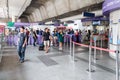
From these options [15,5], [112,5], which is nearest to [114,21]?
[112,5]

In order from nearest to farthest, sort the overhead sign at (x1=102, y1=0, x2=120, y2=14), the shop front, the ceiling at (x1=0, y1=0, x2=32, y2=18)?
the overhead sign at (x1=102, y1=0, x2=120, y2=14) → the shop front → the ceiling at (x1=0, y1=0, x2=32, y2=18)

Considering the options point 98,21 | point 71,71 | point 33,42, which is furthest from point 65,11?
point 71,71

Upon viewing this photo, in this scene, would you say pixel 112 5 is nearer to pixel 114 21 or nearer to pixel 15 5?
pixel 114 21

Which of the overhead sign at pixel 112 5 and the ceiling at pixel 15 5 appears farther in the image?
the ceiling at pixel 15 5

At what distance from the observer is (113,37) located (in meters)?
7.23

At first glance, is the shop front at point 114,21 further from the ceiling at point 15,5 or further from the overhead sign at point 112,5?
the ceiling at point 15,5

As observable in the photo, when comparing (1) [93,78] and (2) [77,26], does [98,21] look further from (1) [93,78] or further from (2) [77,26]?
(1) [93,78]

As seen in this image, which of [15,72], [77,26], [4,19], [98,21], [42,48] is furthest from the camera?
[4,19]

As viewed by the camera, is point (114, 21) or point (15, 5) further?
point (15, 5)

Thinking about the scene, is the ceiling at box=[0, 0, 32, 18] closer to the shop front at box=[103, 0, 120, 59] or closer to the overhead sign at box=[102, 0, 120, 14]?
the overhead sign at box=[102, 0, 120, 14]

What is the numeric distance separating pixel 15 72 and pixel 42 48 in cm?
522

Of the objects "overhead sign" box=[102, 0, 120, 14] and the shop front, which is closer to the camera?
"overhead sign" box=[102, 0, 120, 14]

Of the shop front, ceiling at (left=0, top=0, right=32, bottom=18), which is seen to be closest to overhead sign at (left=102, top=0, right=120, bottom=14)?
the shop front

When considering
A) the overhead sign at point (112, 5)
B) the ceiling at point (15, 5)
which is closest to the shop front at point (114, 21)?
the overhead sign at point (112, 5)
